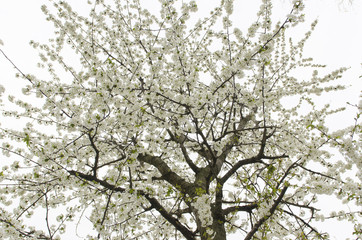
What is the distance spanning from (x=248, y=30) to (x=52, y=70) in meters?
3.87

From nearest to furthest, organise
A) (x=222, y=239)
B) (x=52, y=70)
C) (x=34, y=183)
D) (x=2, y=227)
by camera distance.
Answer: (x=2, y=227) → (x=222, y=239) → (x=34, y=183) → (x=52, y=70)

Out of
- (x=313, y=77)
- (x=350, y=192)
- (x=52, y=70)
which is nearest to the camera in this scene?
(x=350, y=192)

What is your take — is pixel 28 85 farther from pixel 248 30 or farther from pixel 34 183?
pixel 248 30

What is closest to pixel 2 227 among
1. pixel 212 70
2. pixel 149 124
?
pixel 149 124

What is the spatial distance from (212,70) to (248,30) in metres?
2.08

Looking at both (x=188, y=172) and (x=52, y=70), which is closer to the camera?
(x=52, y=70)

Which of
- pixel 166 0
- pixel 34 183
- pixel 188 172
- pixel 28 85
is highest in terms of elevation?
pixel 166 0

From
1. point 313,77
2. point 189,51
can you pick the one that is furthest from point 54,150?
point 313,77

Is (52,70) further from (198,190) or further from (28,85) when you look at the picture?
(198,190)

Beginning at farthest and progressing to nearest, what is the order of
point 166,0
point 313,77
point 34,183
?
point 313,77, point 166,0, point 34,183

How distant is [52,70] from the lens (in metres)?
4.77

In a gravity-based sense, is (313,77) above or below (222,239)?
above

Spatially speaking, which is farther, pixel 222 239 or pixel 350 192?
pixel 222 239

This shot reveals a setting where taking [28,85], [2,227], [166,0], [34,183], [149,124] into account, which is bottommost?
[2,227]
